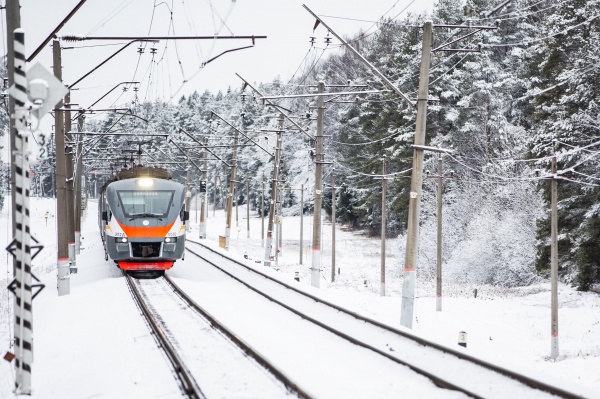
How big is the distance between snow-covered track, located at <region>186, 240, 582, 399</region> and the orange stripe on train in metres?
3.83

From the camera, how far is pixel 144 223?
66.4ft

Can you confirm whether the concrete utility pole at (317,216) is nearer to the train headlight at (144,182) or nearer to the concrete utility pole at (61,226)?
the train headlight at (144,182)

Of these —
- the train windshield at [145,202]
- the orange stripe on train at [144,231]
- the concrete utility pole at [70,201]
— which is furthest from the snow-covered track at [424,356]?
the concrete utility pole at [70,201]

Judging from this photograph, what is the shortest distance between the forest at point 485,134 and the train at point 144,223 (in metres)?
5.01

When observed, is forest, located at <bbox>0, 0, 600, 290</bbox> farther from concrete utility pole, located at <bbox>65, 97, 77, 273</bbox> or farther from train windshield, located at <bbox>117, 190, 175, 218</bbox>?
train windshield, located at <bbox>117, 190, 175, 218</bbox>

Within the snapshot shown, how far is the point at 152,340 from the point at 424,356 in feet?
17.1

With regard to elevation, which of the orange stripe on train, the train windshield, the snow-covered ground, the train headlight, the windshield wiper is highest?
the train headlight

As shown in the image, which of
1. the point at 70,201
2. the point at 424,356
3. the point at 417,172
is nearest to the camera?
the point at 424,356

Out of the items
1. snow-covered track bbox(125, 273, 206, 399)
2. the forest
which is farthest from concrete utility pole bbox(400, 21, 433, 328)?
snow-covered track bbox(125, 273, 206, 399)

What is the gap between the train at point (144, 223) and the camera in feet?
66.0

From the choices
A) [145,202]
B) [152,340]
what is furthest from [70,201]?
[152,340]

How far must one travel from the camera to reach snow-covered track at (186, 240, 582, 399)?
356 inches

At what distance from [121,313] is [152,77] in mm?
13823

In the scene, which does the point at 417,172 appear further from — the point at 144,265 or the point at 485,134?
the point at 485,134
